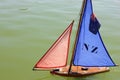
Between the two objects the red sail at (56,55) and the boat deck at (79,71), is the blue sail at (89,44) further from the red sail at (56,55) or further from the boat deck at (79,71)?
the boat deck at (79,71)

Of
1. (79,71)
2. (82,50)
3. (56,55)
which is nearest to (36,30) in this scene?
(79,71)

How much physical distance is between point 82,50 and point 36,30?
251 inches

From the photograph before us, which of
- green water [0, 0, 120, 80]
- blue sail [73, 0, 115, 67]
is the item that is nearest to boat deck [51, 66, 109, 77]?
green water [0, 0, 120, 80]

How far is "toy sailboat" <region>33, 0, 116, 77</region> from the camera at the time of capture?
38.4 feet

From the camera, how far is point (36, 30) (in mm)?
18031

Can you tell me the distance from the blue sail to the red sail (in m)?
0.46

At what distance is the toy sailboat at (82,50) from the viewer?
38.4 ft

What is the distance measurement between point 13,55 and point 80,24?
475 cm

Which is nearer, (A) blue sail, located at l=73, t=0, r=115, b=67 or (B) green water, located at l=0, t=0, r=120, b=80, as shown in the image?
(A) blue sail, located at l=73, t=0, r=115, b=67

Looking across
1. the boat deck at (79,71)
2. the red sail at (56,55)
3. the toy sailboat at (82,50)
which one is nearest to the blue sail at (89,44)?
the toy sailboat at (82,50)

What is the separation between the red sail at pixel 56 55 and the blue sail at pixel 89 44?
464 millimetres

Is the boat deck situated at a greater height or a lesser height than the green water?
lesser

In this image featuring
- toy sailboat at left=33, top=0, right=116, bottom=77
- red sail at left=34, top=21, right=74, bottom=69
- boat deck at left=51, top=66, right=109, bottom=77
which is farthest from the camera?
boat deck at left=51, top=66, right=109, bottom=77

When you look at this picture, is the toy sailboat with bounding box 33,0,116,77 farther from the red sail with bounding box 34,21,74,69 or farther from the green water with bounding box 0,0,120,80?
the green water with bounding box 0,0,120,80
